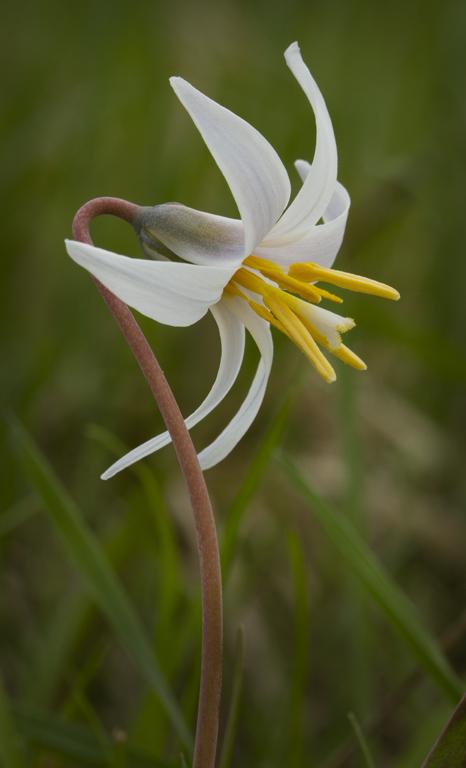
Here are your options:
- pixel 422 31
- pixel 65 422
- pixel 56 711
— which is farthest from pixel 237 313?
pixel 422 31

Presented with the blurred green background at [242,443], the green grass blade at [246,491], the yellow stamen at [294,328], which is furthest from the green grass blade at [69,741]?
the yellow stamen at [294,328]

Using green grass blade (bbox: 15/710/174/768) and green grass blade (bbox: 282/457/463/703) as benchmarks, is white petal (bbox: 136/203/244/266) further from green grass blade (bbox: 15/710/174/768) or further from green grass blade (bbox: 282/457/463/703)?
green grass blade (bbox: 15/710/174/768)

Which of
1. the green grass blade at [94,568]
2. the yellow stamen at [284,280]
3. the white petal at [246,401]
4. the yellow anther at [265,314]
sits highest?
the yellow stamen at [284,280]

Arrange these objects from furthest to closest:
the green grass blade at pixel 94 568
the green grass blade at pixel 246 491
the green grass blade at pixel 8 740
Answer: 1. the green grass blade at pixel 246 491
2. the green grass blade at pixel 94 568
3. the green grass blade at pixel 8 740

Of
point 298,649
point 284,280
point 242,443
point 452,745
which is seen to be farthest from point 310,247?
point 242,443

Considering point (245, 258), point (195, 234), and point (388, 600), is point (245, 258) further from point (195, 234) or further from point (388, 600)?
point (388, 600)

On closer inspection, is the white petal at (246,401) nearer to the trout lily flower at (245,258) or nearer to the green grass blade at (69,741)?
the trout lily flower at (245,258)
